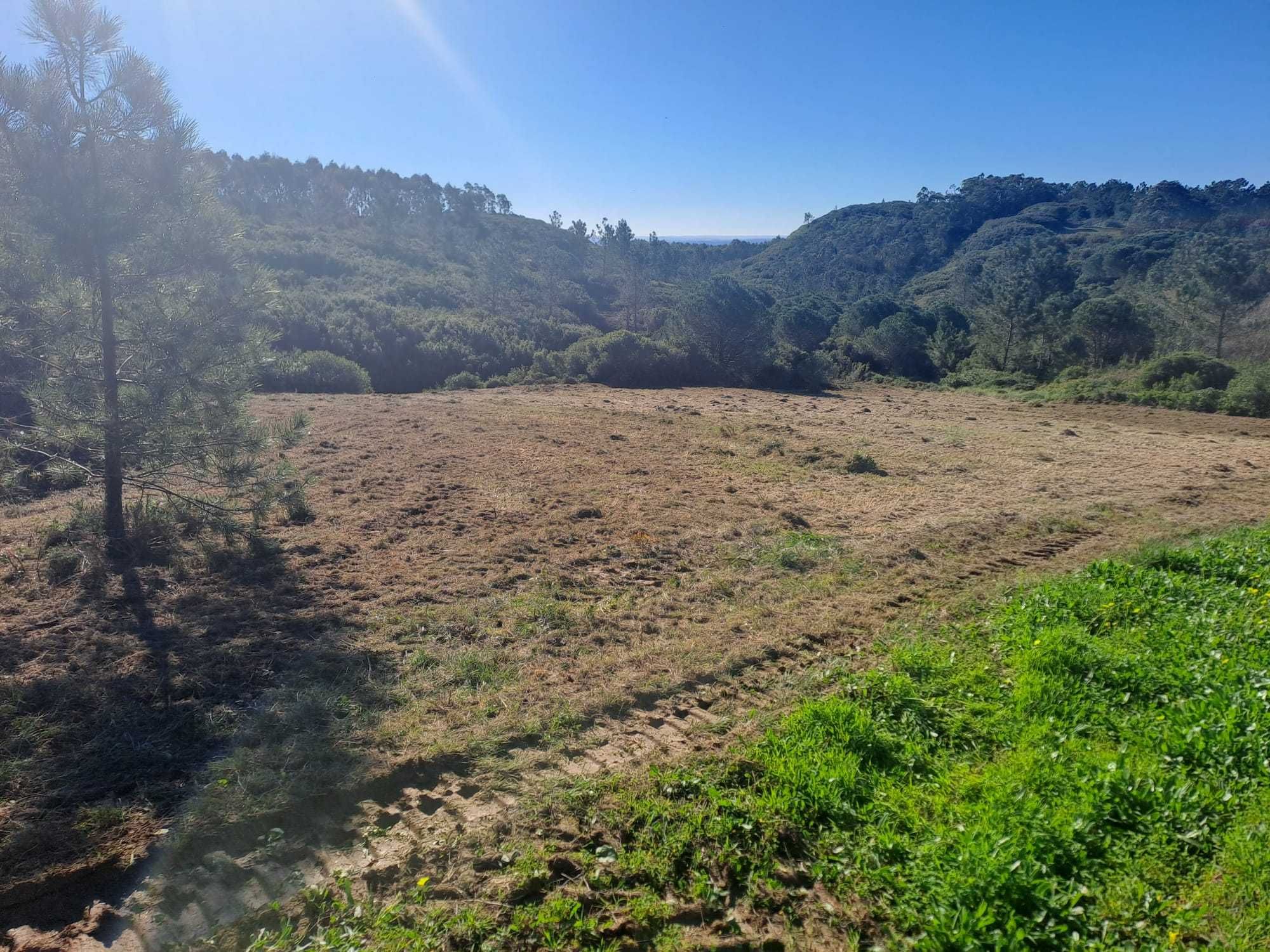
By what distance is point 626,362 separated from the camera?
→ 3075 centimetres

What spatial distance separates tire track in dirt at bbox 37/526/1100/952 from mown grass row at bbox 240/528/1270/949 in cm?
26

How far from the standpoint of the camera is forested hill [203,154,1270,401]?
31.0 metres

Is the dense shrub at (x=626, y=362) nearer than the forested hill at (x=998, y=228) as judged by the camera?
Yes

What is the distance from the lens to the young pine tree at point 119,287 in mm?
6059

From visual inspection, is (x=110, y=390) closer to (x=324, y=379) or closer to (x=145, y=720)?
(x=145, y=720)

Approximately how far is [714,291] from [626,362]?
6133 mm

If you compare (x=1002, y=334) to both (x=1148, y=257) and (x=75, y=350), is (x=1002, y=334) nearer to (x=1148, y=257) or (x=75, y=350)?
(x=1148, y=257)

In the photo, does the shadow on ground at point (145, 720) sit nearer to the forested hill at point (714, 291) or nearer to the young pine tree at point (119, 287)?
the young pine tree at point (119, 287)

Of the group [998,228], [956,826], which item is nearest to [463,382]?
[956,826]

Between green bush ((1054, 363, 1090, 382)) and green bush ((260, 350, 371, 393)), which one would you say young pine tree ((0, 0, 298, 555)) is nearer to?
green bush ((260, 350, 371, 393))

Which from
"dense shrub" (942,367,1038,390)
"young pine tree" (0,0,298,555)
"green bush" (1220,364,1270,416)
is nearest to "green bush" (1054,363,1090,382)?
"dense shrub" (942,367,1038,390)

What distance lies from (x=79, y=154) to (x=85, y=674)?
15.7ft

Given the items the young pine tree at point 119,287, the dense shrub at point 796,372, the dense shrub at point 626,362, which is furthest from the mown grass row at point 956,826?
the dense shrub at point 796,372

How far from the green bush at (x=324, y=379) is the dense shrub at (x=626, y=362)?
903 cm
